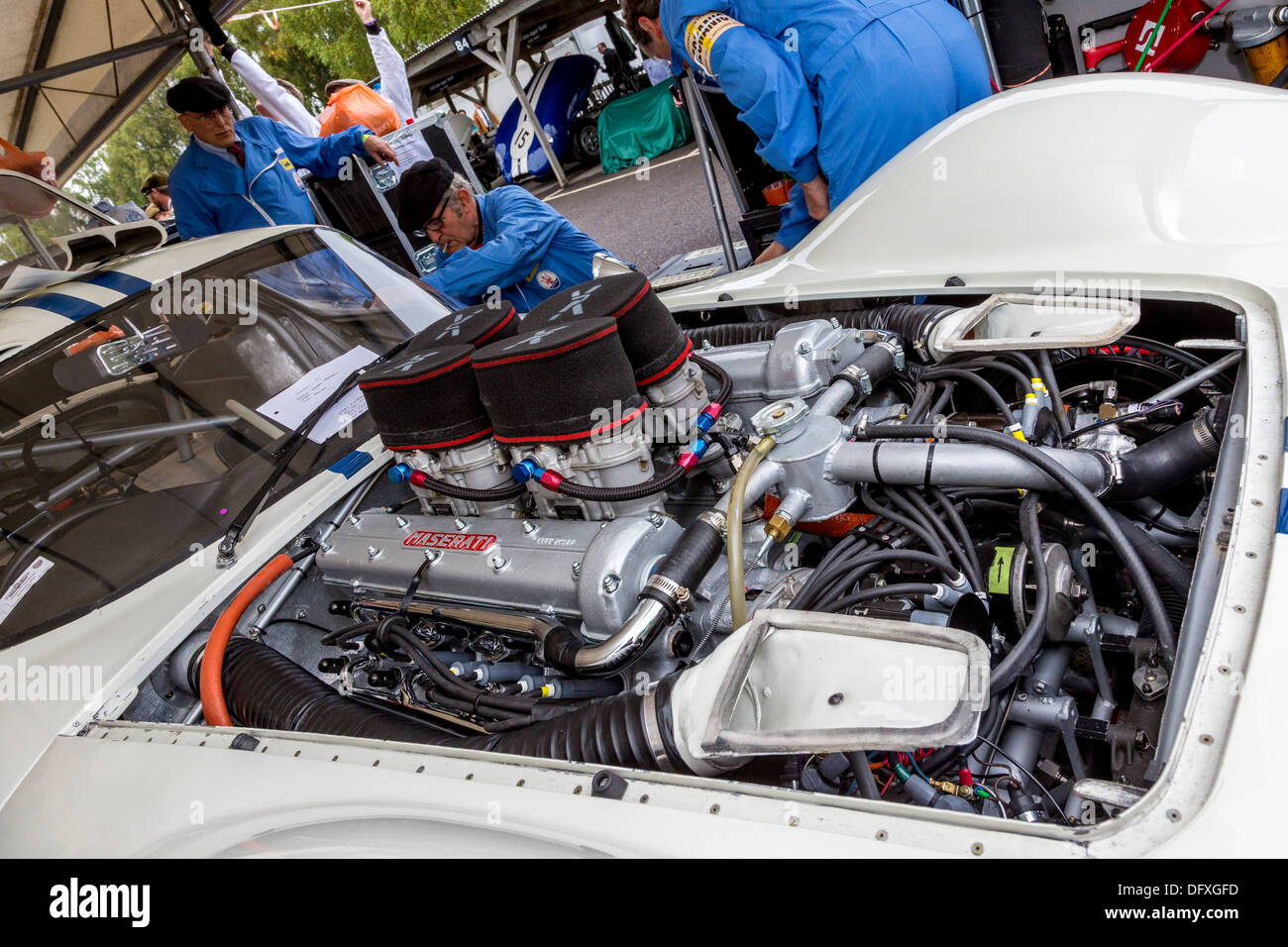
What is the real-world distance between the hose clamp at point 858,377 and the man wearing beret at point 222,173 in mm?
4082

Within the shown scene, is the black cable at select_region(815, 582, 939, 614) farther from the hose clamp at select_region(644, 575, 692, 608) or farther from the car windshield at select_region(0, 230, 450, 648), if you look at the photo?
the car windshield at select_region(0, 230, 450, 648)

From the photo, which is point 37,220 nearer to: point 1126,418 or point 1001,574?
point 1001,574

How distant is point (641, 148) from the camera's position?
38.0 feet

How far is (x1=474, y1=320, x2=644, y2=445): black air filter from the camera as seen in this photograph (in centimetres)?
158

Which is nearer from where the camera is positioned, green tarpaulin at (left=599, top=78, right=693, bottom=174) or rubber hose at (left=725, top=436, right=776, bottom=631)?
rubber hose at (left=725, top=436, right=776, bottom=631)

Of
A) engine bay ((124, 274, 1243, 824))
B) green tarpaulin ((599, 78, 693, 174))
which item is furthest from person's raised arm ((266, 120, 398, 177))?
green tarpaulin ((599, 78, 693, 174))

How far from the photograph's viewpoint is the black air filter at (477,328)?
196 centimetres

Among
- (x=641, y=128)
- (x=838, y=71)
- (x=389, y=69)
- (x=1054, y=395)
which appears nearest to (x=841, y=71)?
(x=838, y=71)

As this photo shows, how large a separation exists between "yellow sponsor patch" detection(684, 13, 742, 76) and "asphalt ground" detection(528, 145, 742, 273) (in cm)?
307

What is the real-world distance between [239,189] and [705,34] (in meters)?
3.13

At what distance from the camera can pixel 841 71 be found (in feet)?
8.93

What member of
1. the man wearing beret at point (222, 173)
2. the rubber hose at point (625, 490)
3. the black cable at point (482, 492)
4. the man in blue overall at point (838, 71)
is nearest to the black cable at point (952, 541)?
the rubber hose at point (625, 490)
